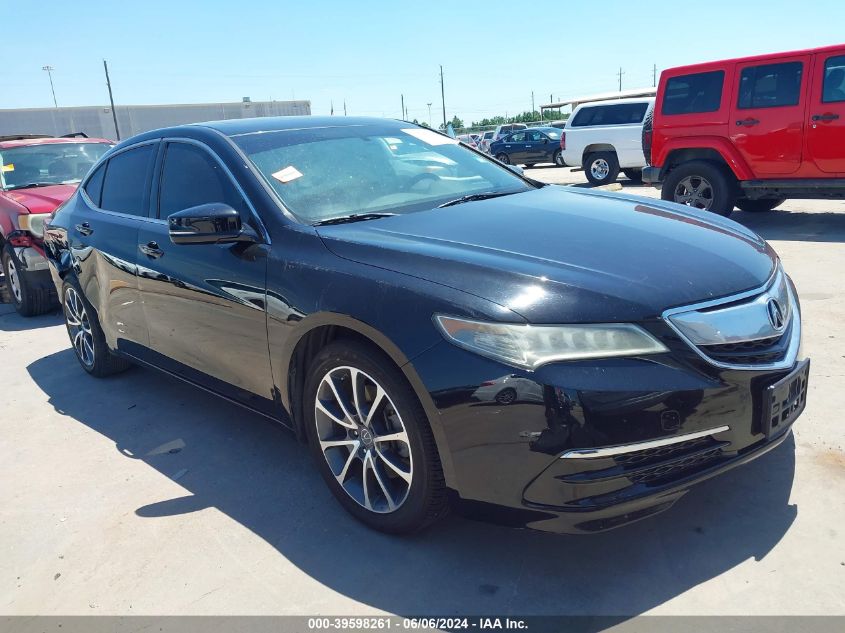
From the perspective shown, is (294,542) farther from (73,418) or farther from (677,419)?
(73,418)

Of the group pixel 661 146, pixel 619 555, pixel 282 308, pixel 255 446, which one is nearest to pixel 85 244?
pixel 255 446

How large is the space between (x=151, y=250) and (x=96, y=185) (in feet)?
4.43

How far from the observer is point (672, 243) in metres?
2.71

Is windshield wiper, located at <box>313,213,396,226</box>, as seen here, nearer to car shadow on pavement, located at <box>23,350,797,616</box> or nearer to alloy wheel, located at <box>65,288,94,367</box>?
car shadow on pavement, located at <box>23,350,797,616</box>

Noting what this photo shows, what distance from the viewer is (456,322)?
7.57 feet

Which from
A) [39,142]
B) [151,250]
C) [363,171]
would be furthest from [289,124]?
[39,142]

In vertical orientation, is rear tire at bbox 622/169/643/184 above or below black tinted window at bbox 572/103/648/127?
below

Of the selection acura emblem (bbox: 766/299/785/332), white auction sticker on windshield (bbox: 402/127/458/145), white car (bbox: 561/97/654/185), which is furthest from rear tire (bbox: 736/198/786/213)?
acura emblem (bbox: 766/299/785/332)

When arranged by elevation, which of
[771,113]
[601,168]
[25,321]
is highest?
[771,113]

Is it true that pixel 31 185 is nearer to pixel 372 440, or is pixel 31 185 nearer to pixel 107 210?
pixel 107 210

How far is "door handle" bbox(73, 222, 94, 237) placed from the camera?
4.51 meters

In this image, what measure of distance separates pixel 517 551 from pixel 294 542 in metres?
0.89

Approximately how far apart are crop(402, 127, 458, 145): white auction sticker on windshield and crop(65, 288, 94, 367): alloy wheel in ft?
8.40

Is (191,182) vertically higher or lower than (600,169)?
higher
